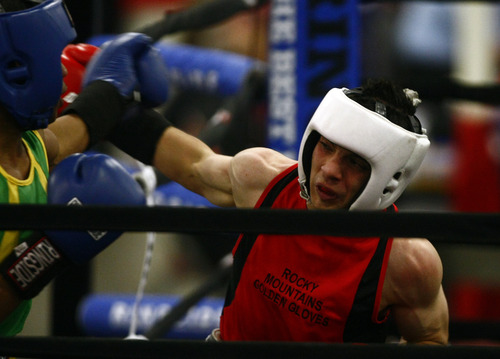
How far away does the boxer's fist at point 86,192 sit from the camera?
1.26 metres

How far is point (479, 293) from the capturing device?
415cm

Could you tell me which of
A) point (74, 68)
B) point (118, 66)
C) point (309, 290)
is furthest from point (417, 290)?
point (74, 68)

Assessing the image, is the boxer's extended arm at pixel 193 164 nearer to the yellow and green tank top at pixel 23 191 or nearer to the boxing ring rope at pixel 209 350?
the yellow and green tank top at pixel 23 191

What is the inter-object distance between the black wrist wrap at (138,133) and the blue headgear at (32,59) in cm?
34

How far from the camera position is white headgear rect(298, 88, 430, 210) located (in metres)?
1.42

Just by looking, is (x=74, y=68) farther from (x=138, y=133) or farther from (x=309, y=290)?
(x=309, y=290)

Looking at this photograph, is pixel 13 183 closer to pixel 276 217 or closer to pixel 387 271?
pixel 276 217

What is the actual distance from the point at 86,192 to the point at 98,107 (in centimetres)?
38

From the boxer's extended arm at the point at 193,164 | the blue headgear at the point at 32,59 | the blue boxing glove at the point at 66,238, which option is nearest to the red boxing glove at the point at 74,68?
the boxer's extended arm at the point at 193,164

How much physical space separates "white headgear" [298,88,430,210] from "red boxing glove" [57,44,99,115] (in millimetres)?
663

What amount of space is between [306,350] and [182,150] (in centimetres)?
86

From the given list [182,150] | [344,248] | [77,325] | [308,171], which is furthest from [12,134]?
[77,325]

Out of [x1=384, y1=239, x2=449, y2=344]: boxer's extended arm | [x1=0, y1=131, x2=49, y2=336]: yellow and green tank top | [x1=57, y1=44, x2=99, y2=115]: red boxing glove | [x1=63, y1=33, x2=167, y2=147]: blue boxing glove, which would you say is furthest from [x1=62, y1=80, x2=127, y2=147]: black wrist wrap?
[x1=384, y1=239, x2=449, y2=344]: boxer's extended arm

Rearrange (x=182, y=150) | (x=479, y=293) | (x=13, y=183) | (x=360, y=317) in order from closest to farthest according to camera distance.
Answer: (x=13, y=183), (x=360, y=317), (x=182, y=150), (x=479, y=293)
